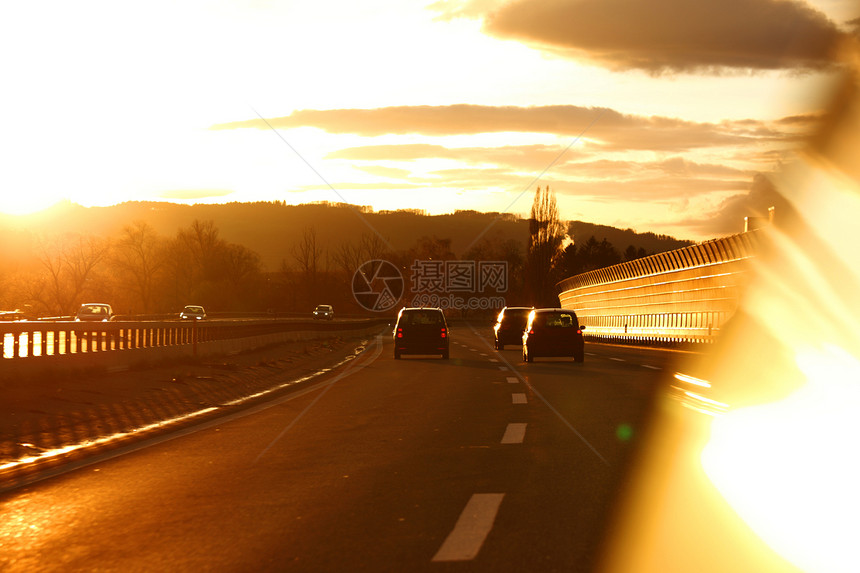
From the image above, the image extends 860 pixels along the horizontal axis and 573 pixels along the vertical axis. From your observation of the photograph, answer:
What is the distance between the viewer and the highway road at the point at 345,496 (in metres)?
6.23

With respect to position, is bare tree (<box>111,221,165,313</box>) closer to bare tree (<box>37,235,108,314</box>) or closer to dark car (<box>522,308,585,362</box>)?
bare tree (<box>37,235,108,314</box>)

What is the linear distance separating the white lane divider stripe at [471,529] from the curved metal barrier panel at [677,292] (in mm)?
25507

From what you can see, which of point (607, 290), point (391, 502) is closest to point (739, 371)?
point (391, 502)

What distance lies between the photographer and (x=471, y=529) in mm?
6949

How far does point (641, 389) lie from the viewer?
19969 mm

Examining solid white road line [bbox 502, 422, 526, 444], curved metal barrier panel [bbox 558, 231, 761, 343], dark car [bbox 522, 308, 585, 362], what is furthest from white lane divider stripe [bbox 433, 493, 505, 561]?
A: curved metal barrier panel [bbox 558, 231, 761, 343]

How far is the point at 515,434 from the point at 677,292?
156 feet

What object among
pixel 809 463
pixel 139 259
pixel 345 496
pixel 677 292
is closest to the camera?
pixel 809 463

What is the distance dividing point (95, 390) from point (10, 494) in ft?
37.1

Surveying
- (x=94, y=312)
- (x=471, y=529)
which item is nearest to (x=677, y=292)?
(x=94, y=312)

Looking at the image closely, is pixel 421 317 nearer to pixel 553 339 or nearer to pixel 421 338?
pixel 421 338

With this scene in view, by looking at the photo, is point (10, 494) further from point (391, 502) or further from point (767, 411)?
point (767, 411)

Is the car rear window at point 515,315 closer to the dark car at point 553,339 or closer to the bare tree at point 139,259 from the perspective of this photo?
the dark car at point 553,339

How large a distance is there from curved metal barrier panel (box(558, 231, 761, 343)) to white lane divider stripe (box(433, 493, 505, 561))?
25507 millimetres
